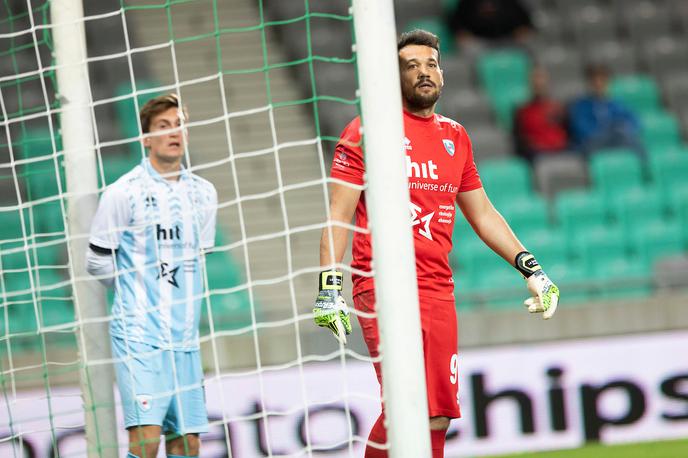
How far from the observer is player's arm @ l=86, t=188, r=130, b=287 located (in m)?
4.16

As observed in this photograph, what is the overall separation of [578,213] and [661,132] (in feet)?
4.88

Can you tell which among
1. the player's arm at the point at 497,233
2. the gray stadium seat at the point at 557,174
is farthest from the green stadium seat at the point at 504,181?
the player's arm at the point at 497,233

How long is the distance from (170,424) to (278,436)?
2.03 metres

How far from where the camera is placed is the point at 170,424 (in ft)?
14.4

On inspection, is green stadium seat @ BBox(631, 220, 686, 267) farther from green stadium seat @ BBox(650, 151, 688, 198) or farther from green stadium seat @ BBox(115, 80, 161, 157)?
green stadium seat @ BBox(115, 80, 161, 157)

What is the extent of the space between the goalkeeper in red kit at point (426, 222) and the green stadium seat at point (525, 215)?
4.44 m

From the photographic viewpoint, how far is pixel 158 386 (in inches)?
167

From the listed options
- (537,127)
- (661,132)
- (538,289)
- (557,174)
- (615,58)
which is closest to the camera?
(538,289)

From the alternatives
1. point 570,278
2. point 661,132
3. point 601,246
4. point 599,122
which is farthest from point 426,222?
point 661,132

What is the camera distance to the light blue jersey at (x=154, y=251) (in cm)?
421

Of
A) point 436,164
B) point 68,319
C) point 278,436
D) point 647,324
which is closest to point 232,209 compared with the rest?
point 68,319

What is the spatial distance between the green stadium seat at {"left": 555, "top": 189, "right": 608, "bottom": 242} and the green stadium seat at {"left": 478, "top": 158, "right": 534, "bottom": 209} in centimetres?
31

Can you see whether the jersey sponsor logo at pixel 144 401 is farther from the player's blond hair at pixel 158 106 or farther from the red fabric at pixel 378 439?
the player's blond hair at pixel 158 106

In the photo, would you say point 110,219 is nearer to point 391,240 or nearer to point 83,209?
point 83,209
